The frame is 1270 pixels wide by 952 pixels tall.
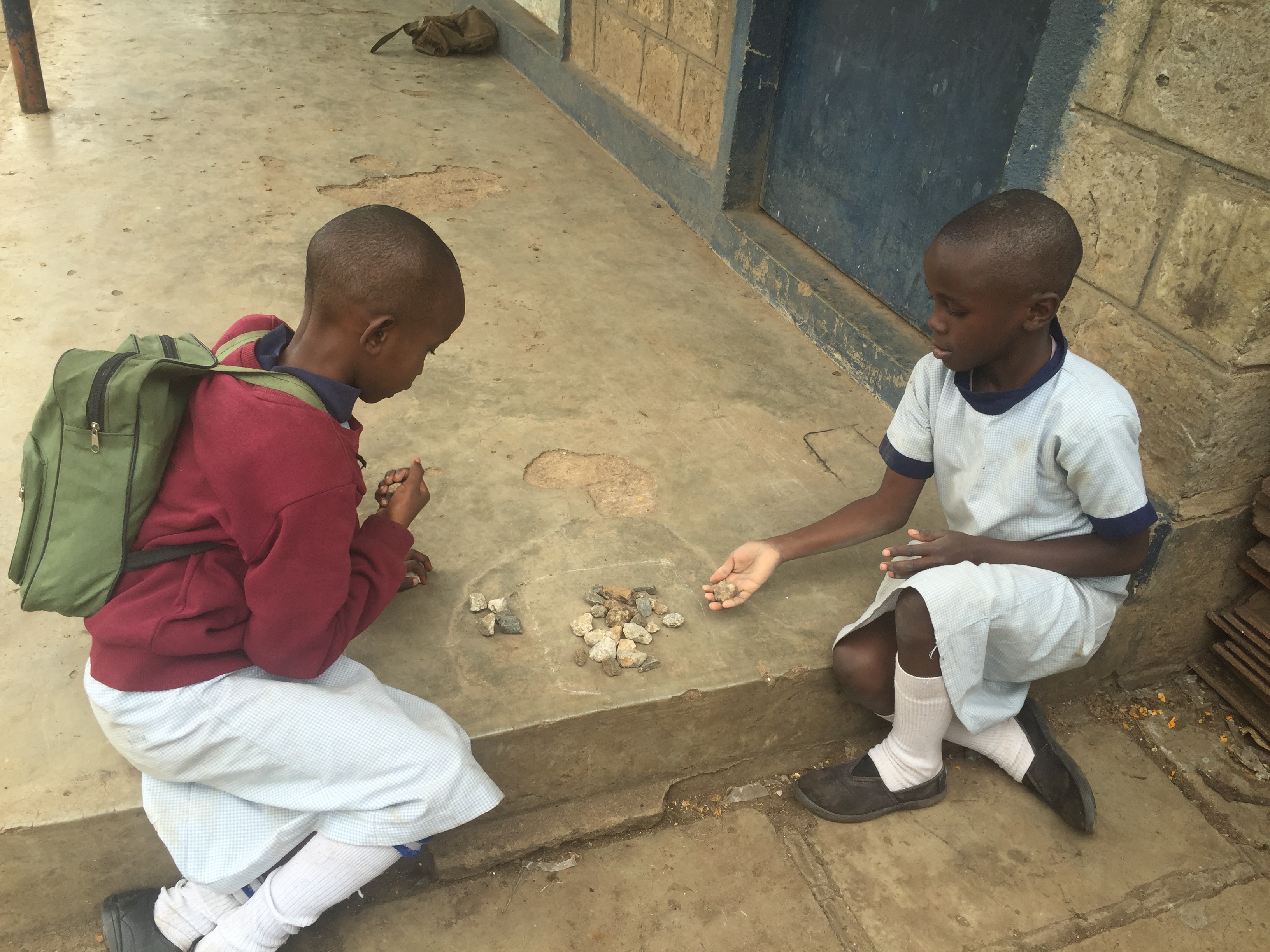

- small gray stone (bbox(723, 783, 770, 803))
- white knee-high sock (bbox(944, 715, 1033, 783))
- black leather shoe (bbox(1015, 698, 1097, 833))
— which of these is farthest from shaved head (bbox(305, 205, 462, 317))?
black leather shoe (bbox(1015, 698, 1097, 833))

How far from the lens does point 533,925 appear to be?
1.89 metres

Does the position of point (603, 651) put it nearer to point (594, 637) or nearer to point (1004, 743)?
point (594, 637)

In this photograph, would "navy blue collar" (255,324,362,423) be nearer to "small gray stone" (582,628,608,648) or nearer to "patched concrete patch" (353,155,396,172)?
"small gray stone" (582,628,608,648)

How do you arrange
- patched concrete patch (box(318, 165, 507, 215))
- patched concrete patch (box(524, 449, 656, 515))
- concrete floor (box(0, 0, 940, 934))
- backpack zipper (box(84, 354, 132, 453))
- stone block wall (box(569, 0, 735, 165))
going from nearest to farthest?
backpack zipper (box(84, 354, 132, 453)) → concrete floor (box(0, 0, 940, 934)) → patched concrete patch (box(524, 449, 656, 515)) → stone block wall (box(569, 0, 735, 165)) → patched concrete patch (box(318, 165, 507, 215))

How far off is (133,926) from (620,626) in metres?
1.04

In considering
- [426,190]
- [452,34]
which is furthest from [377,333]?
[452,34]

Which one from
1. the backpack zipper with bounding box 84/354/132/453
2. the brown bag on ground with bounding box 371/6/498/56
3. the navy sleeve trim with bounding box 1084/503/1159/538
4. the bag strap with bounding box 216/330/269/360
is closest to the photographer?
the backpack zipper with bounding box 84/354/132/453

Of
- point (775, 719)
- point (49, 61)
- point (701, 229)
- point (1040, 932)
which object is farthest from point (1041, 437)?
point (49, 61)

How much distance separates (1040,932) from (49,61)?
20.1ft

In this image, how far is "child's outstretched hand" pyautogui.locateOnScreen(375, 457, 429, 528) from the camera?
73.5 inches

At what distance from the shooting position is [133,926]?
1718 mm

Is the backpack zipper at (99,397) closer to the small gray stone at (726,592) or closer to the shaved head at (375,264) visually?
the shaved head at (375,264)

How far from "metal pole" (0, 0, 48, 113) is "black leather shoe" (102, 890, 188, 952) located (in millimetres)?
4133

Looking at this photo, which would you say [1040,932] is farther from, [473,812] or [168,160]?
[168,160]
